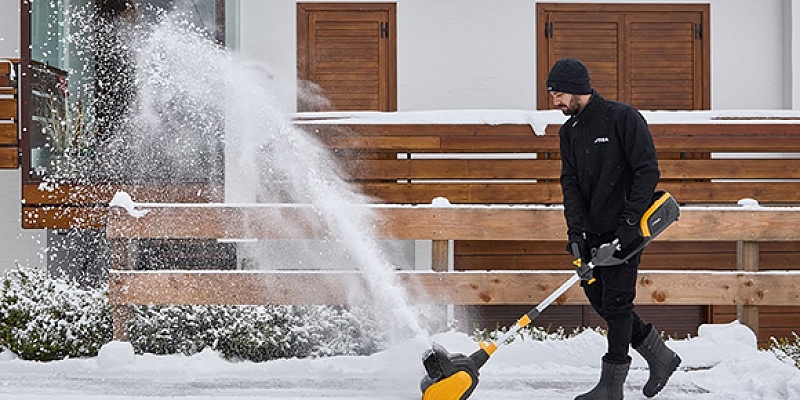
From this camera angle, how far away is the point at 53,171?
28.6ft

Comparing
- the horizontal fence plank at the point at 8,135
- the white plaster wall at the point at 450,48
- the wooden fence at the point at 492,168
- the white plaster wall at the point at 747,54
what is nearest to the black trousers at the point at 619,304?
the wooden fence at the point at 492,168

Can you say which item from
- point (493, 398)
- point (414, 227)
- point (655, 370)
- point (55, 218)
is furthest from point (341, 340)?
point (55, 218)

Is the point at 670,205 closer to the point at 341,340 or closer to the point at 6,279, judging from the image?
the point at 341,340

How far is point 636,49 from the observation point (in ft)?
35.6

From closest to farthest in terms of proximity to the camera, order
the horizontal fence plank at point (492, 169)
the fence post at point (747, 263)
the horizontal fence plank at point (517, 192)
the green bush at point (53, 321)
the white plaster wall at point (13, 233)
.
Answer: the green bush at point (53, 321), the fence post at point (747, 263), the horizontal fence plank at point (517, 192), the horizontal fence plank at point (492, 169), the white plaster wall at point (13, 233)

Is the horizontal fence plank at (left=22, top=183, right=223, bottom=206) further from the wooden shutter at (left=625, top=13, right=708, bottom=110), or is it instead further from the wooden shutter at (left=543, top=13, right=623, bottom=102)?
the wooden shutter at (left=625, top=13, right=708, bottom=110)

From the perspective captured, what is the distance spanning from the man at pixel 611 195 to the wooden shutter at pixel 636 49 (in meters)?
5.75

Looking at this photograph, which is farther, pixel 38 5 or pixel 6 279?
pixel 38 5

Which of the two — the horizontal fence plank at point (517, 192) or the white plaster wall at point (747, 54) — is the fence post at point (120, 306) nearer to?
the horizontal fence plank at point (517, 192)

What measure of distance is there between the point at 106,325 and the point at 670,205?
468cm

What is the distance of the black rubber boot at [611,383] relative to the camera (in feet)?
16.6

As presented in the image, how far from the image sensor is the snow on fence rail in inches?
264

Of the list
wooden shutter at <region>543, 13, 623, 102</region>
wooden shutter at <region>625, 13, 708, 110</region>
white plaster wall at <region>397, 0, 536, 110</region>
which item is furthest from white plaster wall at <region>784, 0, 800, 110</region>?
white plaster wall at <region>397, 0, 536, 110</region>

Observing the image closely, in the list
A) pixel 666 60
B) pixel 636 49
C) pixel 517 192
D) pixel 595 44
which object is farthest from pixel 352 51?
pixel 666 60
